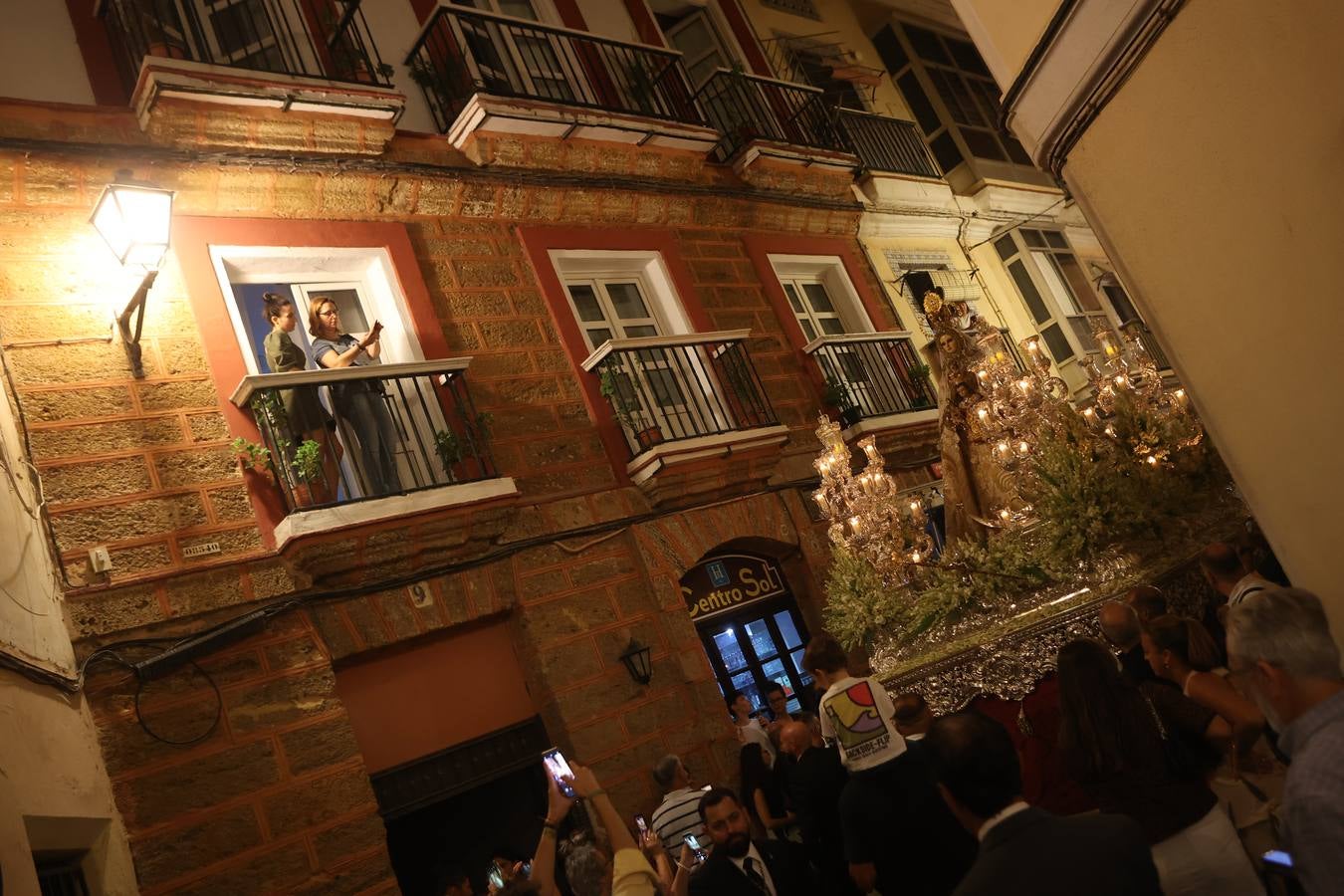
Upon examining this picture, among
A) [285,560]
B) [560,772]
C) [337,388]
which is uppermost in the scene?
[337,388]

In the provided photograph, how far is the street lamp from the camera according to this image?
6.04 m

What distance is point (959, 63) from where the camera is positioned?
15633 mm

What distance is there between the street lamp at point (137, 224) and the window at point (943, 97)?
10.9 m

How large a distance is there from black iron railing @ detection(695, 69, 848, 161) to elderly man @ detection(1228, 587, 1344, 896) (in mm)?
9307

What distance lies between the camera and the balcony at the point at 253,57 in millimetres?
6992

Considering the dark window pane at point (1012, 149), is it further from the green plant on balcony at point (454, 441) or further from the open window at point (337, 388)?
the green plant on balcony at point (454, 441)

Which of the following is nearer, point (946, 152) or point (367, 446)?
point (367, 446)

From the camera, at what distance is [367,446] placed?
7125mm

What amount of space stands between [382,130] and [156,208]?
234cm

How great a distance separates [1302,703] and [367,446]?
19.6ft

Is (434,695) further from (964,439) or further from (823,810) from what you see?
(964,439)

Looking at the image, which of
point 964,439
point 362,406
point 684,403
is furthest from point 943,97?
point 362,406

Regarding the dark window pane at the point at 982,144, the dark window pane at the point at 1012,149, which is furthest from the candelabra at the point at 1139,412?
the dark window pane at the point at 1012,149

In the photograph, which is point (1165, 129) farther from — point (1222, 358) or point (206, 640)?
point (206, 640)
